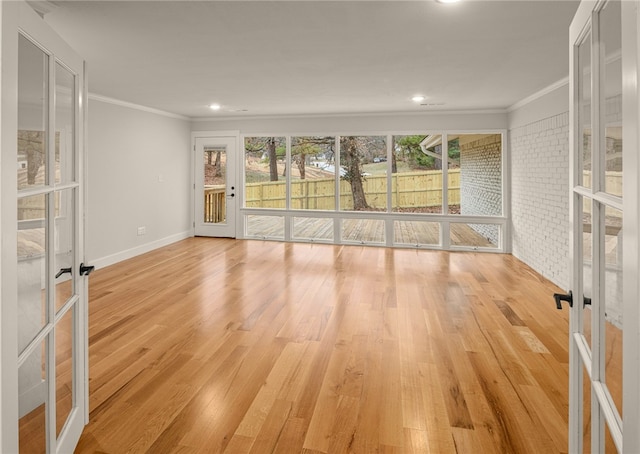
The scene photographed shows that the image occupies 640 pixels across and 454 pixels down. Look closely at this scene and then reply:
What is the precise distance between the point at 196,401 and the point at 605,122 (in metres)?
2.20

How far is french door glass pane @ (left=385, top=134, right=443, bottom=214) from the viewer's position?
6938 millimetres

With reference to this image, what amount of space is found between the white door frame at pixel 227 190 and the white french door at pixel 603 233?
6856 millimetres

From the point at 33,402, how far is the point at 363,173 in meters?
6.39

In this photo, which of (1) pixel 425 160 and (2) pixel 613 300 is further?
(1) pixel 425 160

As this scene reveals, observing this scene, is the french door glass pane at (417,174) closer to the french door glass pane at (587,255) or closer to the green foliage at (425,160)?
the green foliage at (425,160)

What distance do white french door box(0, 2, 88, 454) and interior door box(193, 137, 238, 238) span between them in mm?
6088

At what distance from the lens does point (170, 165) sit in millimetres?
7273

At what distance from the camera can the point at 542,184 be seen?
A: 5.09m

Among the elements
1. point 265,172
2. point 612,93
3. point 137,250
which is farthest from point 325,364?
point 265,172

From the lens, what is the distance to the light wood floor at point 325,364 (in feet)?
6.39

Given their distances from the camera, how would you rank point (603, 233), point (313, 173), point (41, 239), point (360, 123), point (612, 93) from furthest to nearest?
point (313, 173), point (360, 123), point (41, 239), point (603, 233), point (612, 93)

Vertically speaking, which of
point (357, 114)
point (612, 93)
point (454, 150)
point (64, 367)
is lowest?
point (64, 367)

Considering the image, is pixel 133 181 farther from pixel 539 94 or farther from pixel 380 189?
pixel 539 94

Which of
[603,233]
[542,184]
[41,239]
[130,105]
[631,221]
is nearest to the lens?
[631,221]
